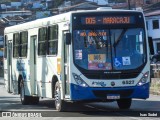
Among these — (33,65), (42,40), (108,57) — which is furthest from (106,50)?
(33,65)

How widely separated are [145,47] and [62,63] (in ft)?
8.01

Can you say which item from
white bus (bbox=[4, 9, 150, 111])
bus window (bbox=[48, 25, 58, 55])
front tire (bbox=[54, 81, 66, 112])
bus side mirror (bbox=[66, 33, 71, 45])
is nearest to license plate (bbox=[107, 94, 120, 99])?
white bus (bbox=[4, 9, 150, 111])

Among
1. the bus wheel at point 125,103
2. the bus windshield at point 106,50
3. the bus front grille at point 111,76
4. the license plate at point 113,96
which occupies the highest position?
the bus windshield at point 106,50

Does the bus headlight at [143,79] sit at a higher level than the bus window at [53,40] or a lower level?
lower

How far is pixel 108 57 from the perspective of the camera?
Answer: 51.0ft

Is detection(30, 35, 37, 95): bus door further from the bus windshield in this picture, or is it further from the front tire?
the bus windshield

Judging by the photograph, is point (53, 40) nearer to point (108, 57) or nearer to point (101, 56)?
point (101, 56)

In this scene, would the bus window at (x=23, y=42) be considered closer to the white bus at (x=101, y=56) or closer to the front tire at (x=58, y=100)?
the white bus at (x=101, y=56)

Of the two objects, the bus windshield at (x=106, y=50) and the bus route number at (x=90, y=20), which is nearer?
the bus windshield at (x=106, y=50)

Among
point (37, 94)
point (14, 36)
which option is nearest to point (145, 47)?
point (37, 94)

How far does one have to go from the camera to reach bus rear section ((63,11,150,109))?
50.4 ft

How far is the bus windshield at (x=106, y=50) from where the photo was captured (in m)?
15.5

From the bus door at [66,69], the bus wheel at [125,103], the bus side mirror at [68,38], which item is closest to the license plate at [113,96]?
the bus door at [66,69]

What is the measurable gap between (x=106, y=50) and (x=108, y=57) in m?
0.21
